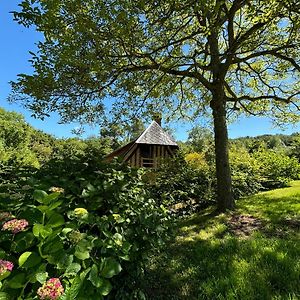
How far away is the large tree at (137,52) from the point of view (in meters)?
4.30

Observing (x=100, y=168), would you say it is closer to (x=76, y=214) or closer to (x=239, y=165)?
(x=76, y=214)

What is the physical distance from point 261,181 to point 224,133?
5063mm

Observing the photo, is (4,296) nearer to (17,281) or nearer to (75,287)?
(17,281)

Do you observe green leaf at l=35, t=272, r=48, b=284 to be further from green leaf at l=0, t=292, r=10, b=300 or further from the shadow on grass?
the shadow on grass

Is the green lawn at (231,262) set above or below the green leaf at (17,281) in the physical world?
below

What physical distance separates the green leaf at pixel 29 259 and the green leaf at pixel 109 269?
1.14 feet

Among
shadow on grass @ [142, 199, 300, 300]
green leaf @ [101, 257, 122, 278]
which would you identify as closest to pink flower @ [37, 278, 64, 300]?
green leaf @ [101, 257, 122, 278]

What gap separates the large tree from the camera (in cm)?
430

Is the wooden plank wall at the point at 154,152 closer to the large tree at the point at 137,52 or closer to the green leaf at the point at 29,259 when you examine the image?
the large tree at the point at 137,52

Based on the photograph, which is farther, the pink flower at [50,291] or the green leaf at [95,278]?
the green leaf at [95,278]

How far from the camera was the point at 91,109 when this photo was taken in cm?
682

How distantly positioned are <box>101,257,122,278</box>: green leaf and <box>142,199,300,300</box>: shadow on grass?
1023 millimetres

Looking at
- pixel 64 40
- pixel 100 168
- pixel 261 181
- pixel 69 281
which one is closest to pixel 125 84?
pixel 64 40

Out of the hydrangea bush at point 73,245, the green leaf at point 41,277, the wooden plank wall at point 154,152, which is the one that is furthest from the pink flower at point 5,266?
the wooden plank wall at point 154,152
